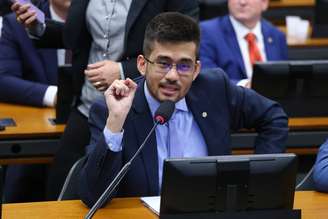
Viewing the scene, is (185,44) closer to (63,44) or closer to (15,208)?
(15,208)

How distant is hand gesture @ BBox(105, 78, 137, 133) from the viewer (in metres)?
3.32

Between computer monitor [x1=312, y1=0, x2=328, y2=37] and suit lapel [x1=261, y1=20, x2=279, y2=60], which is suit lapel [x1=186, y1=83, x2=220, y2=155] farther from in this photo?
computer monitor [x1=312, y1=0, x2=328, y2=37]

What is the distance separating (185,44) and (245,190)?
27.0 inches

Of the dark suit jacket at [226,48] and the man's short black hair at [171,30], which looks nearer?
the man's short black hair at [171,30]

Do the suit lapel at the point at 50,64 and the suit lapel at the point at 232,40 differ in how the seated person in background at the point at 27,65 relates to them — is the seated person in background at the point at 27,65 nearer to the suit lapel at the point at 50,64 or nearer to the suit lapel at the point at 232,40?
the suit lapel at the point at 50,64

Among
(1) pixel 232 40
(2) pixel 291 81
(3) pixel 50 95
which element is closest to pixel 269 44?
(1) pixel 232 40

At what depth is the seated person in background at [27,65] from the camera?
16.4 feet

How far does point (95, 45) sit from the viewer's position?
14.6 ft

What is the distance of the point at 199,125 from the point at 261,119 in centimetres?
34

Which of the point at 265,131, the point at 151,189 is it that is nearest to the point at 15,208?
the point at 151,189

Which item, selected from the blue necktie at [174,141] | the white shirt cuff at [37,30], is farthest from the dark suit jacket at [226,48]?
the blue necktie at [174,141]

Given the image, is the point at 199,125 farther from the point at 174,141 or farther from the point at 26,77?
the point at 26,77

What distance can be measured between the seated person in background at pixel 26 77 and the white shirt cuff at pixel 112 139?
5.54 feet

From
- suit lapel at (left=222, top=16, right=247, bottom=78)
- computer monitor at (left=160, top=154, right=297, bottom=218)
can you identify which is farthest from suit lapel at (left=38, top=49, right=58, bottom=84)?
computer monitor at (left=160, top=154, right=297, bottom=218)
